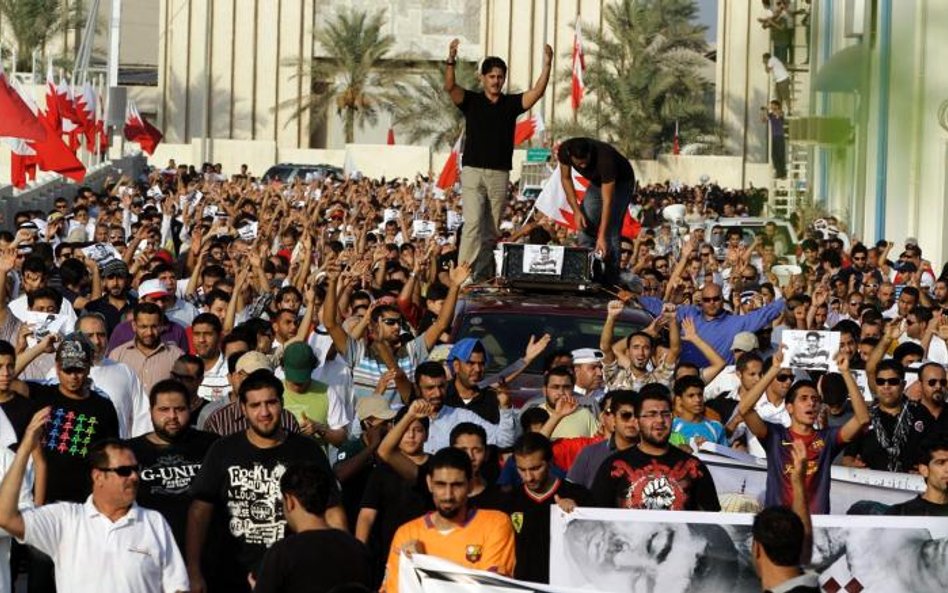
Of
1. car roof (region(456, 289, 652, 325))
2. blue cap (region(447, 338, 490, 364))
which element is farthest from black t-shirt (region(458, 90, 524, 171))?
blue cap (region(447, 338, 490, 364))

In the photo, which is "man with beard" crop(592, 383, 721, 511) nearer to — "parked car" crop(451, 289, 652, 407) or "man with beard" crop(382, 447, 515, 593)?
"man with beard" crop(382, 447, 515, 593)

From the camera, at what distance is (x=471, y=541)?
335 inches

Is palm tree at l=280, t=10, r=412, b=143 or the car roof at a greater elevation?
palm tree at l=280, t=10, r=412, b=143

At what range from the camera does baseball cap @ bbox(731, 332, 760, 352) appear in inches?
575

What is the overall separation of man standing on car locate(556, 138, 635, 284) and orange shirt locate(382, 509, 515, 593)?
880 centimetres

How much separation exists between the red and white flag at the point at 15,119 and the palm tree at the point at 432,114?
1889 inches

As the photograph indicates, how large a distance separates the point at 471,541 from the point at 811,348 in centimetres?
450

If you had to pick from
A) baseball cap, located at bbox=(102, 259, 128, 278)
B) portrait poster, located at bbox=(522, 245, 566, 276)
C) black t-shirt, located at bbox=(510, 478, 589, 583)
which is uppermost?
portrait poster, located at bbox=(522, 245, 566, 276)

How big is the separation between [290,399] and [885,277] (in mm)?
11837

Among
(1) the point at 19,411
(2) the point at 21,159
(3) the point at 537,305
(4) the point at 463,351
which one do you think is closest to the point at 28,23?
(2) the point at 21,159

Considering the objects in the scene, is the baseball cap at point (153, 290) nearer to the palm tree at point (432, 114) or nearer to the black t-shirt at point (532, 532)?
the black t-shirt at point (532, 532)

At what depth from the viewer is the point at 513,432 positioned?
1162cm

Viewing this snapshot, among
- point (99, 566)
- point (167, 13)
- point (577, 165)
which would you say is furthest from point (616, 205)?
point (167, 13)

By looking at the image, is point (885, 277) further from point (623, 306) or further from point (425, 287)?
point (623, 306)
